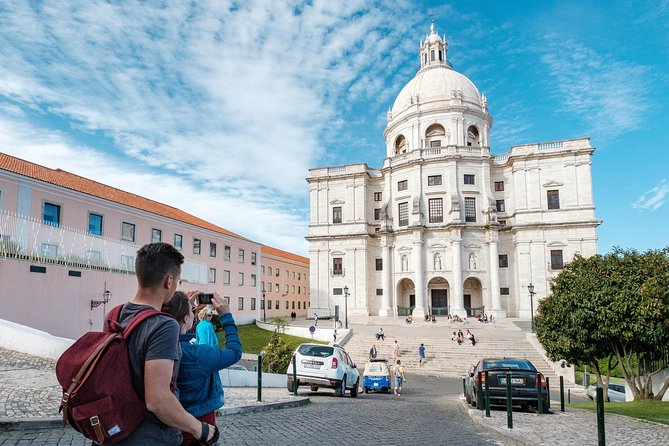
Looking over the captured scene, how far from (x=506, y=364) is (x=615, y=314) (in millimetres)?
4588

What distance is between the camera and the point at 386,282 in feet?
177

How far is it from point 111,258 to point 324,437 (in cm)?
1964

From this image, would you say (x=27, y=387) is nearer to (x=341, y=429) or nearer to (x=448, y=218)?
(x=341, y=429)

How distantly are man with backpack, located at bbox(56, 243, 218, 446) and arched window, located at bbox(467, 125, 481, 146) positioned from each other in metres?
57.9

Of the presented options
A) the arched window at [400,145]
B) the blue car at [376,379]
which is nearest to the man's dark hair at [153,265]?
the blue car at [376,379]

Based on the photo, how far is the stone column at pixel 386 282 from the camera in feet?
173

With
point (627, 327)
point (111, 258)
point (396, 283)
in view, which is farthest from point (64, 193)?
point (396, 283)

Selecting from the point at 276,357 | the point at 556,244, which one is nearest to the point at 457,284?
the point at 556,244

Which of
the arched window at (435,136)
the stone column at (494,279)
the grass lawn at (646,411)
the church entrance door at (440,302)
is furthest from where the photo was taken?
the arched window at (435,136)

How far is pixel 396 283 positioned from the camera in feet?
177

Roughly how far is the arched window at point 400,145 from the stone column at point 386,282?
12207 mm

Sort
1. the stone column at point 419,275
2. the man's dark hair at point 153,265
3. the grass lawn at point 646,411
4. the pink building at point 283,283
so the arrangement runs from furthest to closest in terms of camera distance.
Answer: the pink building at point 283,283 < the stone column at point 419,275 < the grass lawn at point 646,411 < the man's dark hair at point 153,265

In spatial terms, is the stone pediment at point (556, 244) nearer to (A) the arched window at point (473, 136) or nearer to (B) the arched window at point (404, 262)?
(B) the arched window at point (404, 262)

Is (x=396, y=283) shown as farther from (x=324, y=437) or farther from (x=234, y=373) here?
(x=324, y=437)
